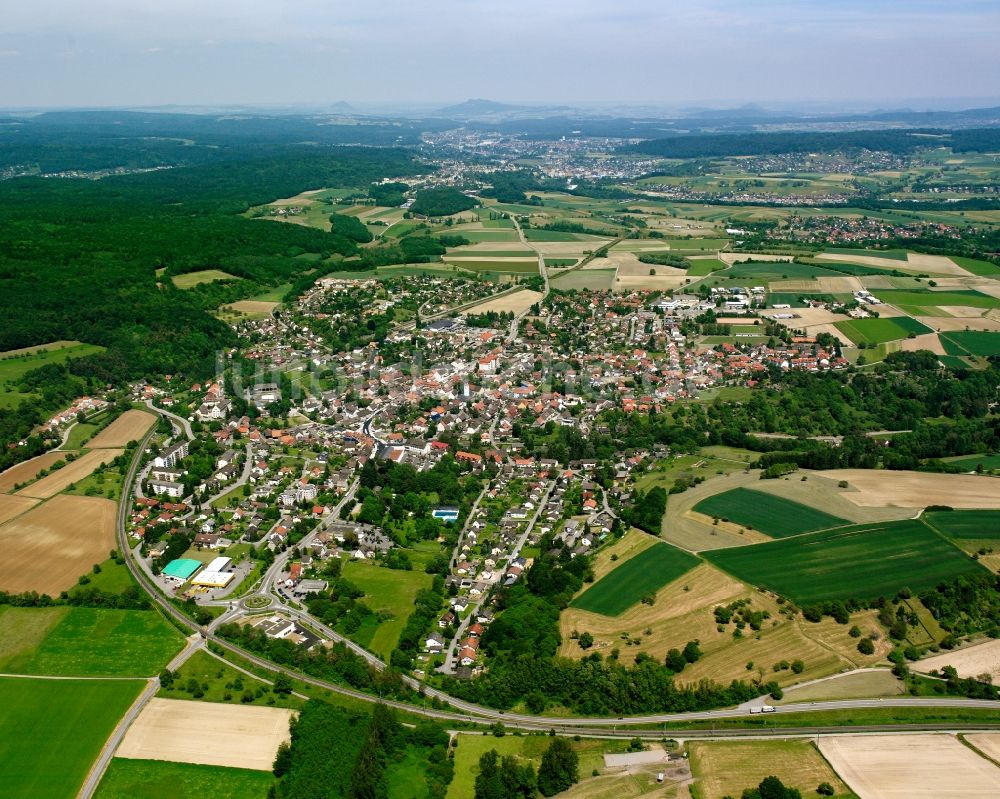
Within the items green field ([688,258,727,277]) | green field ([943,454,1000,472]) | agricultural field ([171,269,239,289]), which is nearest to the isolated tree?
green field ([943,454,1000,472])

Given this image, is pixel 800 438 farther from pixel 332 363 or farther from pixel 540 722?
pixel 332 363

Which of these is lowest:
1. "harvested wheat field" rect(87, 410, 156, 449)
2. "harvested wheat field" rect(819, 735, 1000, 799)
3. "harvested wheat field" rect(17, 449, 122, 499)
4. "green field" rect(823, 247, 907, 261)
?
"harvested wheat field" rect(819, 735, 1000, 799)

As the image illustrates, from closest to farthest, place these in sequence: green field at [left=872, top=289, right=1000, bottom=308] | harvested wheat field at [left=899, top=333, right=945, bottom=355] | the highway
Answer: the highway
harvested wheat field at [left=899, top=333, right=945, bottom=355]
green field at [left=872, top=289, right=1000, bottom=308]

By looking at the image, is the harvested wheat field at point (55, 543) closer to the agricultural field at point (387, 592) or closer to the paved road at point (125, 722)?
the paved road at point (125, 722)

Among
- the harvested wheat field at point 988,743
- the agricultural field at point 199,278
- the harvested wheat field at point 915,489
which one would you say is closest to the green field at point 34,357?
the agricultural field at point 199,278

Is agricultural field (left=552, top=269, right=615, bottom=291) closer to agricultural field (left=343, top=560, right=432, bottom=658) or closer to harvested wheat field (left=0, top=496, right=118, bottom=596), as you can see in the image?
agricultural field (left=343, top=560, right=432, bottom=658)

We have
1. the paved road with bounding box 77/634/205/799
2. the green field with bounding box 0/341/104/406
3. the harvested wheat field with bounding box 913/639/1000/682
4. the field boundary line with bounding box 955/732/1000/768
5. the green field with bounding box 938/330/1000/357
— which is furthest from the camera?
the green field with bounding box 938/330/1000/357
